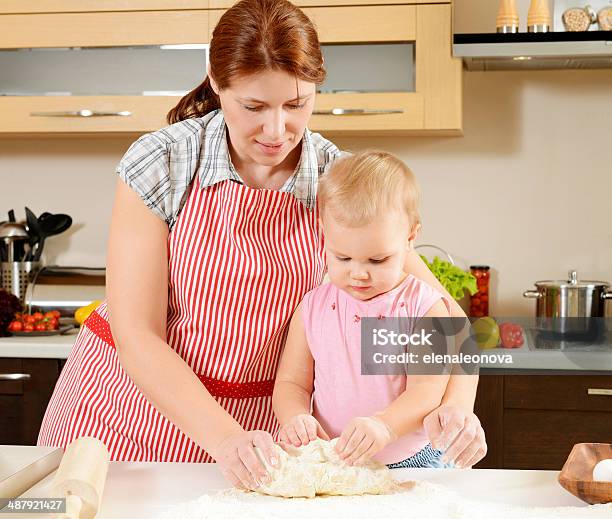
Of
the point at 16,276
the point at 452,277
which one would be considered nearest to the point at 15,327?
the point at 16,276

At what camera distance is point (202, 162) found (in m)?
1.35

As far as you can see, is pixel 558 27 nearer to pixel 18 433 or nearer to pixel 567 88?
pixel 567 88

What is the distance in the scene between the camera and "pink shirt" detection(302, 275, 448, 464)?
1.24 m

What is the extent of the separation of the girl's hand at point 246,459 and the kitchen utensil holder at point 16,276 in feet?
5.99

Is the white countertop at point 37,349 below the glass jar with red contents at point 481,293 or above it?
below

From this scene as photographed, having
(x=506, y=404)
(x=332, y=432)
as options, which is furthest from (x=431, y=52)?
(x=332, y=432)

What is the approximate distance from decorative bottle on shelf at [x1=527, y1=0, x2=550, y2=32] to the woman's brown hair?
134 centimetres

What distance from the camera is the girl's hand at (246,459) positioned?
105 cm

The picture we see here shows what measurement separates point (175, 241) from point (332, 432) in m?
0.35

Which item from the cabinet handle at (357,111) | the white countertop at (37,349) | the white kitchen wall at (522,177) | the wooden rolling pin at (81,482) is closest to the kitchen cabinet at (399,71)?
the cabinet handle at (357,111)

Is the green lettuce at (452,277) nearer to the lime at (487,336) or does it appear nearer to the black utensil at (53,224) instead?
the lime at (487,336)

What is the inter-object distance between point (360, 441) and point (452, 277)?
150 centimetres

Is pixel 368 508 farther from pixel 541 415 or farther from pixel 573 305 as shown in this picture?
pixel 573 305

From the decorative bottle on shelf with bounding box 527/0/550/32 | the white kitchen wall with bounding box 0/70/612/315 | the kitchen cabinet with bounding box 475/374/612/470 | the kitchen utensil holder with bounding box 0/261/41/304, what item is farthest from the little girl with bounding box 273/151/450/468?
the kitchen utensil holder with bounding box 0/261/41/304
